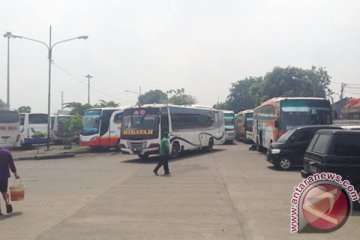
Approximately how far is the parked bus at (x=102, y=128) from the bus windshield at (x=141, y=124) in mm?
7476

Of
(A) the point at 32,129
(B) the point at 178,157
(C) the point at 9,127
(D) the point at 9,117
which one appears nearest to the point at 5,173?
(B) the point at 178,157

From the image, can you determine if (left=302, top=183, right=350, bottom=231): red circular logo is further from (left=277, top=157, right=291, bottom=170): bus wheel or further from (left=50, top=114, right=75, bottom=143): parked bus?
(left=50, top=114, right=75, bottom=143): parked bus

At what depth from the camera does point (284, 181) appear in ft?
50.9

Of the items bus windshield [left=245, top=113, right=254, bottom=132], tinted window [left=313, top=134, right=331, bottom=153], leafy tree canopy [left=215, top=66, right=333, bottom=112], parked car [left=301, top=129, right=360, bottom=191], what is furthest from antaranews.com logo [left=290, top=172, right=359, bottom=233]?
leafy tree canopy [left=215, top=66, right=333, bottom=112]

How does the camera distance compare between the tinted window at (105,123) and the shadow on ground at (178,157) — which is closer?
the shadow on ground at (178,157)

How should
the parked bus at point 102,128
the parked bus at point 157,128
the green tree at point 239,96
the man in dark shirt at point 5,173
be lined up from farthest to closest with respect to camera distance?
Result: the green tree at point 239,96 → the parked bus at point 102,128 → the parked bus at point 157,128 → the man in dark shirt at point 5,173

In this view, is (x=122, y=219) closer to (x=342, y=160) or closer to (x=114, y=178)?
(x=342, y=160)


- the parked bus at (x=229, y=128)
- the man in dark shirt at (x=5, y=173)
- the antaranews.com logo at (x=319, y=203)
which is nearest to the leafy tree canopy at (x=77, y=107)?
the parked bus at (x=229, y=128)

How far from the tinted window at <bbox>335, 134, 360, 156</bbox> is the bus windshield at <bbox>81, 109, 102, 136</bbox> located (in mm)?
23403

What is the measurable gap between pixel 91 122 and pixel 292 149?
56.0 feet

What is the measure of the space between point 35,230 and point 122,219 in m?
1.70

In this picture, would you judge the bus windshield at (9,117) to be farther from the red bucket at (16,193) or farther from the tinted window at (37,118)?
the red bucket at (16,193)

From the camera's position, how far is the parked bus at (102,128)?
32.2m

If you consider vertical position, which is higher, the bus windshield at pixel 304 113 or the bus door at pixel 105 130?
the bus windshield at pixel 304 113
